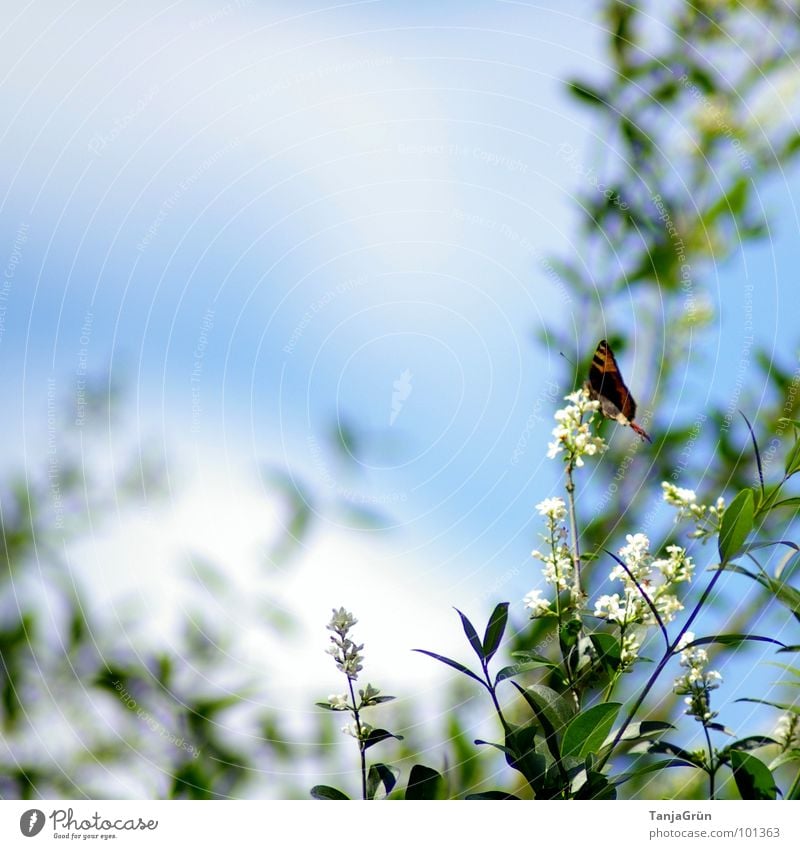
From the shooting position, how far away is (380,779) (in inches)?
23.0

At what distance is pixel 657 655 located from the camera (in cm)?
66

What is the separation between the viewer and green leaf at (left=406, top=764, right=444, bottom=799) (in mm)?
587

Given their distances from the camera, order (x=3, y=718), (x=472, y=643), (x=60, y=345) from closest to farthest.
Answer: (x=472, y=643) < (x=3, y=718) < (x=60, y=345)

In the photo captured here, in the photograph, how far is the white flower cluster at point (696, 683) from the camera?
0.54 meters

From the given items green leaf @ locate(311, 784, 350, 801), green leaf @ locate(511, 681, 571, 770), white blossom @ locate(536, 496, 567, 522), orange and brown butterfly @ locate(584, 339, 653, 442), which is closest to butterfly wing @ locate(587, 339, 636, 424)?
orange and brown butterfly @ locate(584, 339, 653, 442)

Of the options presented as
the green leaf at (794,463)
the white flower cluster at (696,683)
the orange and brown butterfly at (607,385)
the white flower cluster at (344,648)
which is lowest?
the white flower cluster at (696,683)

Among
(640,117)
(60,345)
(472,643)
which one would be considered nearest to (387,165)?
(640,117)

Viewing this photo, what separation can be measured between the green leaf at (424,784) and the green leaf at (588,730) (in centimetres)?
11

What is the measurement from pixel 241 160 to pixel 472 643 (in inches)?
21.1

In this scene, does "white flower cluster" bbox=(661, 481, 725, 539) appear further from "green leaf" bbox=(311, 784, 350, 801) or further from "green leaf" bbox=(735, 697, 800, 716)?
"green leaf" bbox=(311, 784, 350, 801)

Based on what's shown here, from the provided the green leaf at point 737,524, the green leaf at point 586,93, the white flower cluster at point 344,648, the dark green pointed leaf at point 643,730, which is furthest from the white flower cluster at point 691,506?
the green leaf at point 586,93

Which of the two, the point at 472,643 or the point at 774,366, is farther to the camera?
the point at 774,366

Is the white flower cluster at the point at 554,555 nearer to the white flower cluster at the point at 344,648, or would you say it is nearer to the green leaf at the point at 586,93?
the white flower cluster at the point at 344,648

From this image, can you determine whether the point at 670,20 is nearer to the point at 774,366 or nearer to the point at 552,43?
the point at 552,43
